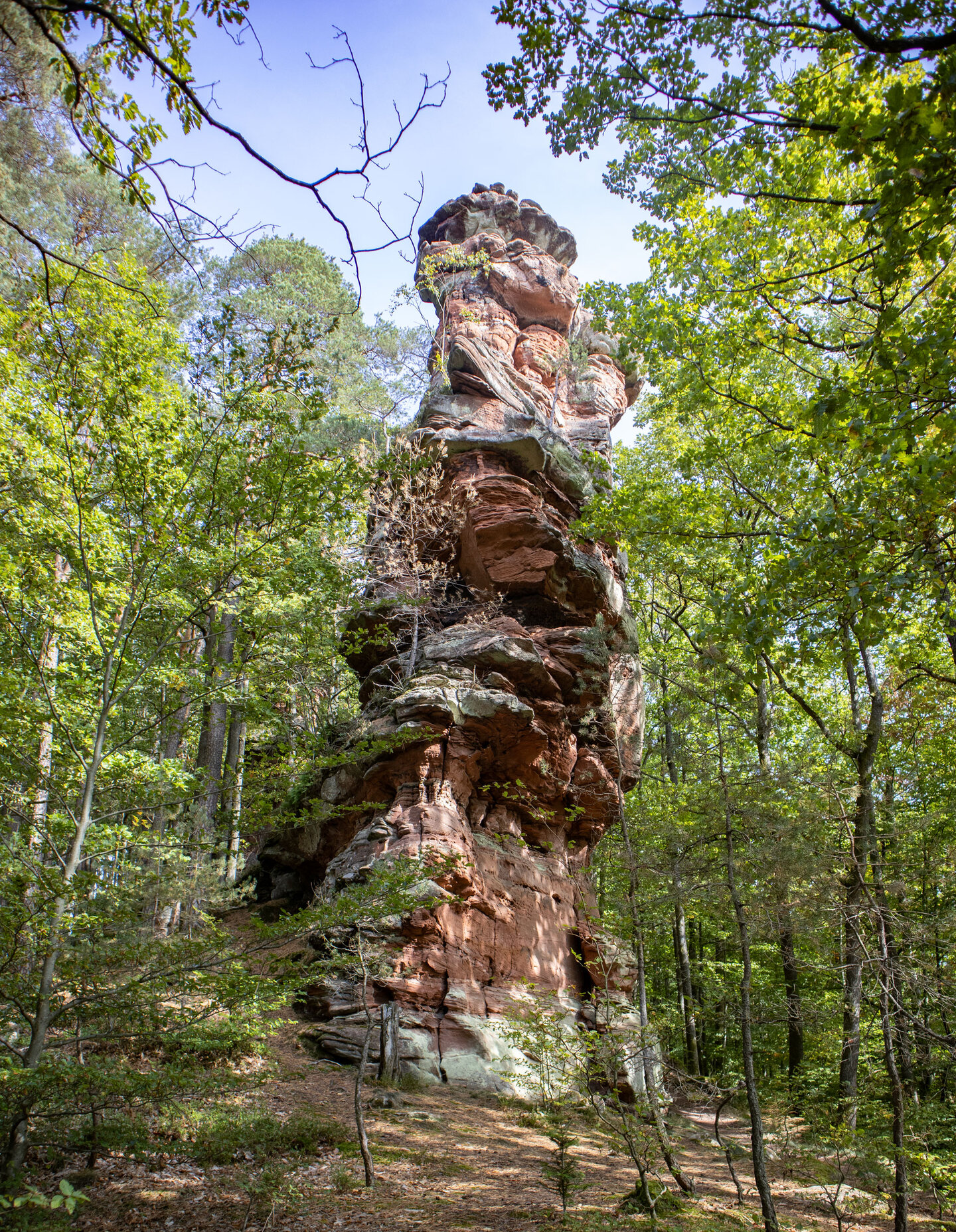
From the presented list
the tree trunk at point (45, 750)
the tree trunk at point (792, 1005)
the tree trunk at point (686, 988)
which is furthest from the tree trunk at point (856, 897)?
the tree trunk at point (45, 750)

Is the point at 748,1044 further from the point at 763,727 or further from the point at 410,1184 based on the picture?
the point at 763,727

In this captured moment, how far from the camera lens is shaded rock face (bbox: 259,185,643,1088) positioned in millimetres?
10734

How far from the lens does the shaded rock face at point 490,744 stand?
1073 centimetres

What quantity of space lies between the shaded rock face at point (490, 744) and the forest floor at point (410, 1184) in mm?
1153

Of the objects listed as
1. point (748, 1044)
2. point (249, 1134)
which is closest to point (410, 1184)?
A: point (249, 1134)

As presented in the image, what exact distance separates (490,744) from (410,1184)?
24.0 feet

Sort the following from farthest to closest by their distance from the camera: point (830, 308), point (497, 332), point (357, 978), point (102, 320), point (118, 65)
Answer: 1. point (497, 332)
2. point (357, 978)
3. point (830, 308)
4. point (102, 320)
5. point (118, 65)

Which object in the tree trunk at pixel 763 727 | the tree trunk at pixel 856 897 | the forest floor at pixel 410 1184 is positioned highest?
the tree trunk at pixel 763 727

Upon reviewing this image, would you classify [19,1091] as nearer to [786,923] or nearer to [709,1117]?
[786,923]

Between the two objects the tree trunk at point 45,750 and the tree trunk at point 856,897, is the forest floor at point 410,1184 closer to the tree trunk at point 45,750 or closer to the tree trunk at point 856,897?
the tree trunk at point 856,897

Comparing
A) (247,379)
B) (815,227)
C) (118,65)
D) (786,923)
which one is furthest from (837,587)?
(815,227)

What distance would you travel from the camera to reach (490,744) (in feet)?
43.3

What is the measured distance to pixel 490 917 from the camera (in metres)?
12.1

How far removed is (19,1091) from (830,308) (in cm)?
1084
